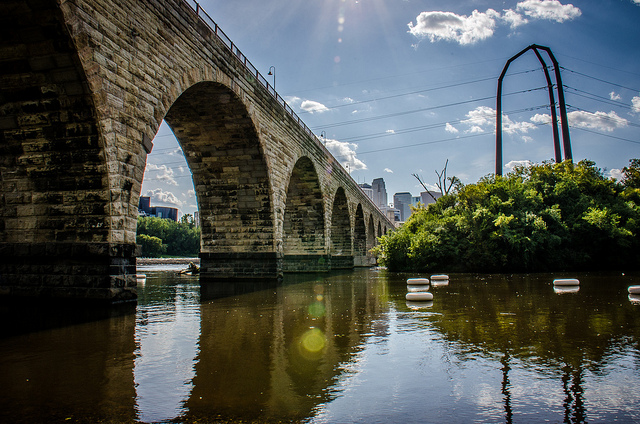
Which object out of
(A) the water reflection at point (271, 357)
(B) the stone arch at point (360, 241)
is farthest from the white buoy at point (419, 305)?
(B) the stone arch at point (360, 241)

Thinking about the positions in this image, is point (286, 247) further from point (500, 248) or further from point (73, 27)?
point (73, 27)

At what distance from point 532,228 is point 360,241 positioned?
2454 centimetres

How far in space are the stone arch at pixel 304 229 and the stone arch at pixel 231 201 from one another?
8509 millimetres

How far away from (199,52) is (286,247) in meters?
17.6

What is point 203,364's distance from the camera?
174 inches

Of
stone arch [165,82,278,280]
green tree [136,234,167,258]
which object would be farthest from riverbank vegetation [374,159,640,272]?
green tree [136,234,167,258]

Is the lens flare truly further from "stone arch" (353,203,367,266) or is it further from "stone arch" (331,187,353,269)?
"stone arch" (353,203,367,266)

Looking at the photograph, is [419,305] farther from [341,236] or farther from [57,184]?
[341,236]

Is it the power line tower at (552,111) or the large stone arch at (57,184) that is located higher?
the power line tower at (552,111)

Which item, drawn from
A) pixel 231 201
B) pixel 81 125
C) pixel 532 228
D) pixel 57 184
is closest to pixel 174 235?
pixel 231 201

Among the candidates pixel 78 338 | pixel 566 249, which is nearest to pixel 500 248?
pixel 566 249

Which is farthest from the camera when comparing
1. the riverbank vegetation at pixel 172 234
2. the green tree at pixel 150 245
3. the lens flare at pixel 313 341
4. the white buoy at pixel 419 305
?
the riverbank vegetation at pixel 172 234

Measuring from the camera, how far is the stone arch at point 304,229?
88.5ft

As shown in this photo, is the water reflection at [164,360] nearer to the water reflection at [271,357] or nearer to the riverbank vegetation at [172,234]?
the water reflection at [271,357]
